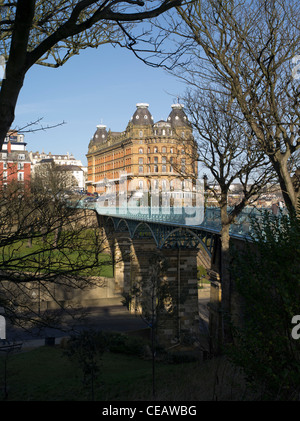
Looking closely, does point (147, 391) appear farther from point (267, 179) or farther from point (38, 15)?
point (38, 15)

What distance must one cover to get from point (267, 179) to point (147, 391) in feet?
28.3

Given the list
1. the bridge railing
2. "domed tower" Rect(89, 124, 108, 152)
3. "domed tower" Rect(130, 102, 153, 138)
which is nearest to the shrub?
the bridge railing

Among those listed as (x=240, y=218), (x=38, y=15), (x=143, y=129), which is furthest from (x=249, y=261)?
(x=143, y=129)

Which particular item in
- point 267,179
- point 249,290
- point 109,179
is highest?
point 109,179

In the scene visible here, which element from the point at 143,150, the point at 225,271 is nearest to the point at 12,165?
the point at 225,271

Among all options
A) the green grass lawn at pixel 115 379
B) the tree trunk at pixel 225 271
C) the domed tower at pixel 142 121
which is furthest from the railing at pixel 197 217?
the domed tower at pixel 142 121

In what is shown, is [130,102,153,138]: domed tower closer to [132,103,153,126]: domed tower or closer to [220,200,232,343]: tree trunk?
[132,103,153,126]: domed tower

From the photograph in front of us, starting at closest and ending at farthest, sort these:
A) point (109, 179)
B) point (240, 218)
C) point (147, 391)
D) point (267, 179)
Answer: point (147, 391) < point (240, 218) < point (267, 179) < point (109, 179)

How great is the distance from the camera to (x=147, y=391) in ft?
50.1

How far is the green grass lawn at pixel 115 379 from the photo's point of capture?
12.1 meters

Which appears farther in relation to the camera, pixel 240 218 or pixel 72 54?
pixel 240 218

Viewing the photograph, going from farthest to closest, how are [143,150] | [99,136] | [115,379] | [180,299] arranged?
[99,136], [143,150], [180,299], [115,379]

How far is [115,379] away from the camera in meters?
19.5

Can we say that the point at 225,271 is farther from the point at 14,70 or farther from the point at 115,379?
the point at 14,70
